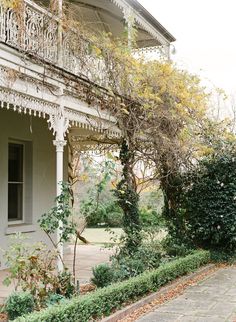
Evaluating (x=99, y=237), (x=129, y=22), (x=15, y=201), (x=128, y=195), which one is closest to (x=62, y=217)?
(x=128, y=195)

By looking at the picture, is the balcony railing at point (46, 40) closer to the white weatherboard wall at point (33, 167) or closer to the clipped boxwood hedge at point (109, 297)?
the white weatherboard wall at point (33, 167)

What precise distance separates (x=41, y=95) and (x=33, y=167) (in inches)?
156

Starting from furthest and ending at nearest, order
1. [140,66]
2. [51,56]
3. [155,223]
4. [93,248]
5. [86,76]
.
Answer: [93,248], [155,223], [140,66], [86,76], [51,56]

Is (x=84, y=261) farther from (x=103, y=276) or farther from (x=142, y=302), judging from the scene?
(x=142, y=302)

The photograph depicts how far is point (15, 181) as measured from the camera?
1138 centimetres

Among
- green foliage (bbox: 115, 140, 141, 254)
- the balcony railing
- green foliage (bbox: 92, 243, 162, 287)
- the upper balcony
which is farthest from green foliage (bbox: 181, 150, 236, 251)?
the balcony railing

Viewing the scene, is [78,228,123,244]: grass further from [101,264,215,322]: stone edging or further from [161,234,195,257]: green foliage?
[101,264,215,322]: stone edging

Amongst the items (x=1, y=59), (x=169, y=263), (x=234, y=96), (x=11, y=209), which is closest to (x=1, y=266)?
(x=11, y=209)

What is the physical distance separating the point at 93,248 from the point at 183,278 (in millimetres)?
5812

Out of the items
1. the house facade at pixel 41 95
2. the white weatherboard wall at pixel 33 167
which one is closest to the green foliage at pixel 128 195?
the house facade at pixel 41 95

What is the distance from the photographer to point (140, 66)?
35.5 ft

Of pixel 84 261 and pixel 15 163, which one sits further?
pixel 84 261

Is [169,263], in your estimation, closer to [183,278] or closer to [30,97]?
→ [183,278]

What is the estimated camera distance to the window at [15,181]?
1126 cm
